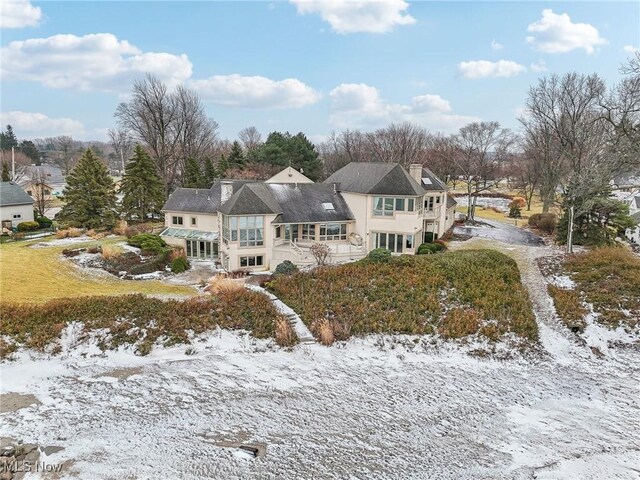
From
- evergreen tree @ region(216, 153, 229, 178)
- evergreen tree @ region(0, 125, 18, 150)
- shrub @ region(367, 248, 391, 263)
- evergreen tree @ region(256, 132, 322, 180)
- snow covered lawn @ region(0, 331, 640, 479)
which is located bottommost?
snow covered lawn @ region(0, 331, 640, 479)

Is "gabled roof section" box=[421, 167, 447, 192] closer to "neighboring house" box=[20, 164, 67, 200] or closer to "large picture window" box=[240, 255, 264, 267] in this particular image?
"large picture window" box=[240, 255, 264, 267]

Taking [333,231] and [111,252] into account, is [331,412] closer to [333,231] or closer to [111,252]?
[333,231]

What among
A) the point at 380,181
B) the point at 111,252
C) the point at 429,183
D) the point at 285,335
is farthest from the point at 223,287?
the point at 429,183

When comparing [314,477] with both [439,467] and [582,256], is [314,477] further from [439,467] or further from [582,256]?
[582,256]

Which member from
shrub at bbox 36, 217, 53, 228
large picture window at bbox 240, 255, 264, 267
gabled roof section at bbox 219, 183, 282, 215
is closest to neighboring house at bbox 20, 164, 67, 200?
shrub at bbox 36, 217, 53, 228

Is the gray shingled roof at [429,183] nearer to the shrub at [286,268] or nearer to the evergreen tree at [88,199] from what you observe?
the shrub at [286,268]

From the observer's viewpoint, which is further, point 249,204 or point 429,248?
point 429,248

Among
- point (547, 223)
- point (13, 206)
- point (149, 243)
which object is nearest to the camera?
point (149, 243)
